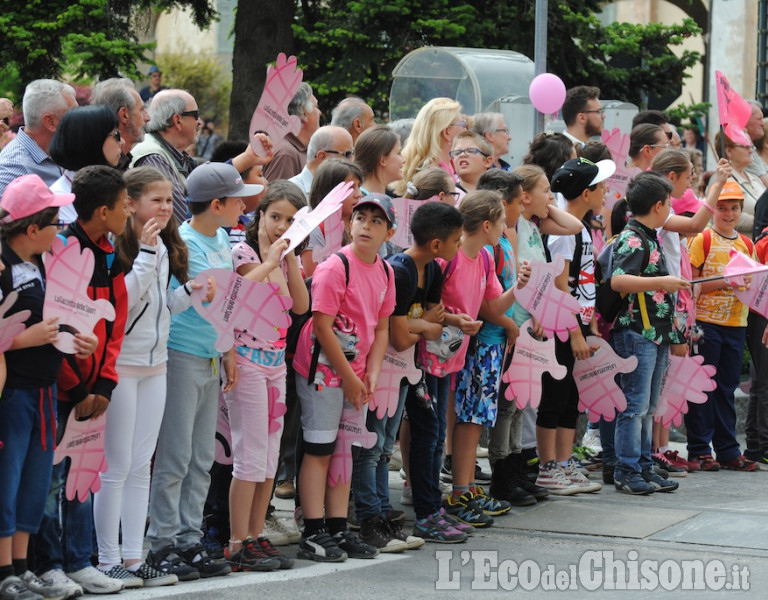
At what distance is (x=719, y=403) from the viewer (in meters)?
9.29

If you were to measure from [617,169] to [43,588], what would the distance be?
519 centimetres

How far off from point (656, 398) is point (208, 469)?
3416mm

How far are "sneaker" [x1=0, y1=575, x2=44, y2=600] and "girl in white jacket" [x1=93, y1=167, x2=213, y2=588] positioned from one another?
0.52 m

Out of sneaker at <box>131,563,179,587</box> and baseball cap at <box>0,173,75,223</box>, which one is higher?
baseball cap at <box>0,173,75,223</box>

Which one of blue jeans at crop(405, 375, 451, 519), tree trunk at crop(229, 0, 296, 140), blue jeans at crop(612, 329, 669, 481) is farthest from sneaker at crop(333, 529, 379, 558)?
tree trunk at crop(229, 0, 296, 140)

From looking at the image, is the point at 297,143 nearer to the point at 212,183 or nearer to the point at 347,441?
the point at 212,183

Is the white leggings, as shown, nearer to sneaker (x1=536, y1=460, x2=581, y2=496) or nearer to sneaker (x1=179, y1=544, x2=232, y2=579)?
sneaker (x1=179, y1=544, x2=232, y2=579)

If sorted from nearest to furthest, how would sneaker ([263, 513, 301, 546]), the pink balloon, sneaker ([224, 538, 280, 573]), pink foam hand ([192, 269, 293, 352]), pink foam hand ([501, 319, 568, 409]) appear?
pink foam hand ([192, 269, 293, 352]) → sneaker ([224, 538, 280, 573]) → sneaker ([263, 513, 301, 546]) → pink foam hand ([501, 319, 568, 409]) → the pink balloon

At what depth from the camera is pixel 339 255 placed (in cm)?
635

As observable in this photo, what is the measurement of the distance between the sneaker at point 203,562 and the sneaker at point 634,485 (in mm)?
3095

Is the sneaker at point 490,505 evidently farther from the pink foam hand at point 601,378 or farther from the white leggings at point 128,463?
the white leggings at point 128,463

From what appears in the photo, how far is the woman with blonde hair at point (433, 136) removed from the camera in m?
8.30

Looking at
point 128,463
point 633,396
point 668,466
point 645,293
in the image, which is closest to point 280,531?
point 128,463

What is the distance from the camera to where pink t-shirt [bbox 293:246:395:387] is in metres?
6.25
